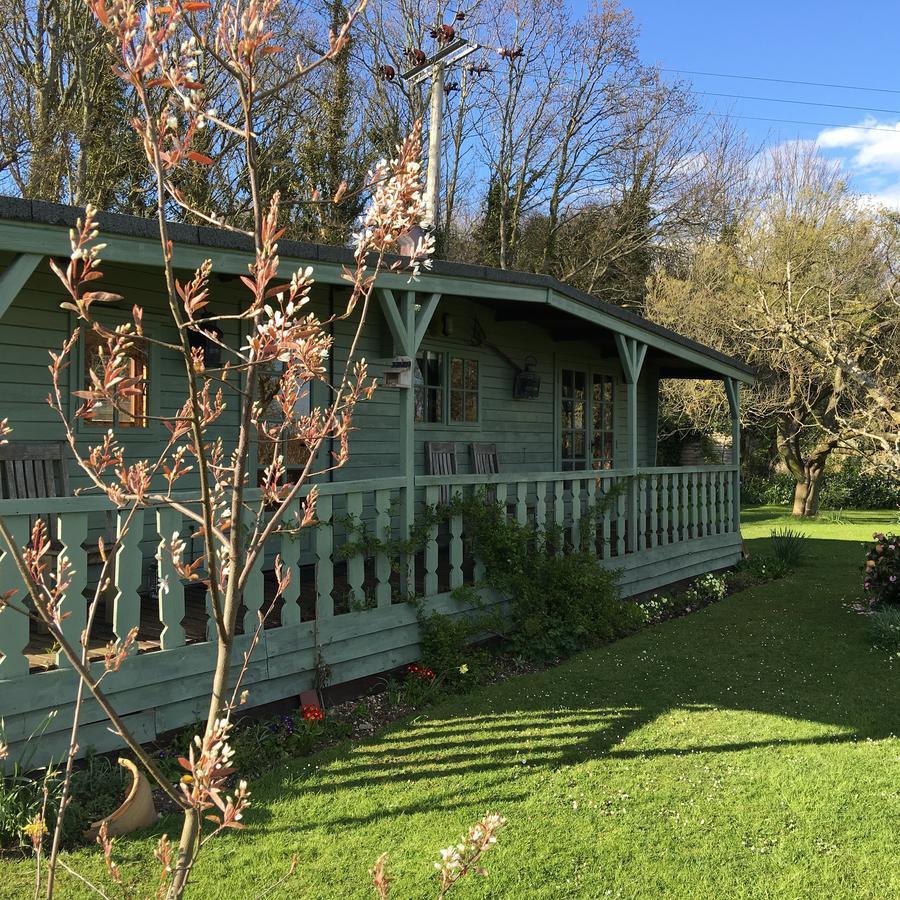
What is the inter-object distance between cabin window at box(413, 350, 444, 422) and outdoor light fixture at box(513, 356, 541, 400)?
1.27 meters

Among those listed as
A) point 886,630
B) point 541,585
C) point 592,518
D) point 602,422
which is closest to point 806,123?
point 602,422

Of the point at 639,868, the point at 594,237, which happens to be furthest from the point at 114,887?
the point at 594,237

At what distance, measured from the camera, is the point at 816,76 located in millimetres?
21500

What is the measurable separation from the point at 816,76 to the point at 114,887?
24.5 m

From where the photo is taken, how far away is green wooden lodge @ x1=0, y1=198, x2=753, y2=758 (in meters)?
3.87

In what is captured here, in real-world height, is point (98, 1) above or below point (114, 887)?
above

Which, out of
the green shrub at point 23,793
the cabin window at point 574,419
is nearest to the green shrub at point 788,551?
the cabin window at point 574,419

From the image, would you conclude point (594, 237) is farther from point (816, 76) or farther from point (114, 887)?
point (114, 887)

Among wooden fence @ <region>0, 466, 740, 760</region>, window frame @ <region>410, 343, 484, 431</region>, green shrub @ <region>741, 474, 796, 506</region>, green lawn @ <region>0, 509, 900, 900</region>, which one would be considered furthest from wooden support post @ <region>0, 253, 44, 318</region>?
green shrub @ <region>741, 474, 796, 506</region>

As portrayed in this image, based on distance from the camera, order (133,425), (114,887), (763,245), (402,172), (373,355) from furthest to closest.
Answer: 1. (763,245)
2. (373,355)
3. (133,425)
4. (114,887)
5. (402,172)

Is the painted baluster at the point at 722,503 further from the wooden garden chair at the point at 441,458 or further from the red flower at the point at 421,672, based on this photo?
the red flower at the point at 421,672

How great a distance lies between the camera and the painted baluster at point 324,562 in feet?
16.1

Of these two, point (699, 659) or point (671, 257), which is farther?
point (671, 257)

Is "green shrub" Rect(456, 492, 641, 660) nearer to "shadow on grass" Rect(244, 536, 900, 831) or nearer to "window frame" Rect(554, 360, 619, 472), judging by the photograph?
"shadow on grass" Rect(244, 536, 900, 831)
